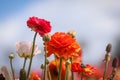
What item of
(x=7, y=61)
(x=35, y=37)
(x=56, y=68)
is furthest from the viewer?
(x=7, y=61)

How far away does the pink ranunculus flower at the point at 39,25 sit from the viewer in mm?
1005

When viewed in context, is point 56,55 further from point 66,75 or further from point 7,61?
point 7,61

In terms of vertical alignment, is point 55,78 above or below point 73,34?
below

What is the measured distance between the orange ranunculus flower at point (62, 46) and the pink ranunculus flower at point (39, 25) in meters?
0.03

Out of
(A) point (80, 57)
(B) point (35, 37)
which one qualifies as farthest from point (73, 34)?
(B) point (35, 37)

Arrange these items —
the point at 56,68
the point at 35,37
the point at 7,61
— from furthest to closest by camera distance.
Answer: the point at 7,61
the point at 56,68
the point at 35,37

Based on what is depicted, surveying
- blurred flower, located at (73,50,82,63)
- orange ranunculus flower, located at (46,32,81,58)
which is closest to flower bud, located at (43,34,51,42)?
orange ranunculus flower, located at (46,32,81,58)

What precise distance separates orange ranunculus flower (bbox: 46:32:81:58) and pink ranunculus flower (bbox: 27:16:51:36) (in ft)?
0.09

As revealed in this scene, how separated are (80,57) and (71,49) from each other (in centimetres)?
13

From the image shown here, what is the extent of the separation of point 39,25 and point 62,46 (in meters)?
0.08

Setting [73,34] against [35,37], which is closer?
[35,37]

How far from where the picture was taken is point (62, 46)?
987 mm

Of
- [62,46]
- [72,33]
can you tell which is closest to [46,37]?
[62,46]

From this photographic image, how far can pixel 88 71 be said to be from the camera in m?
1.09
